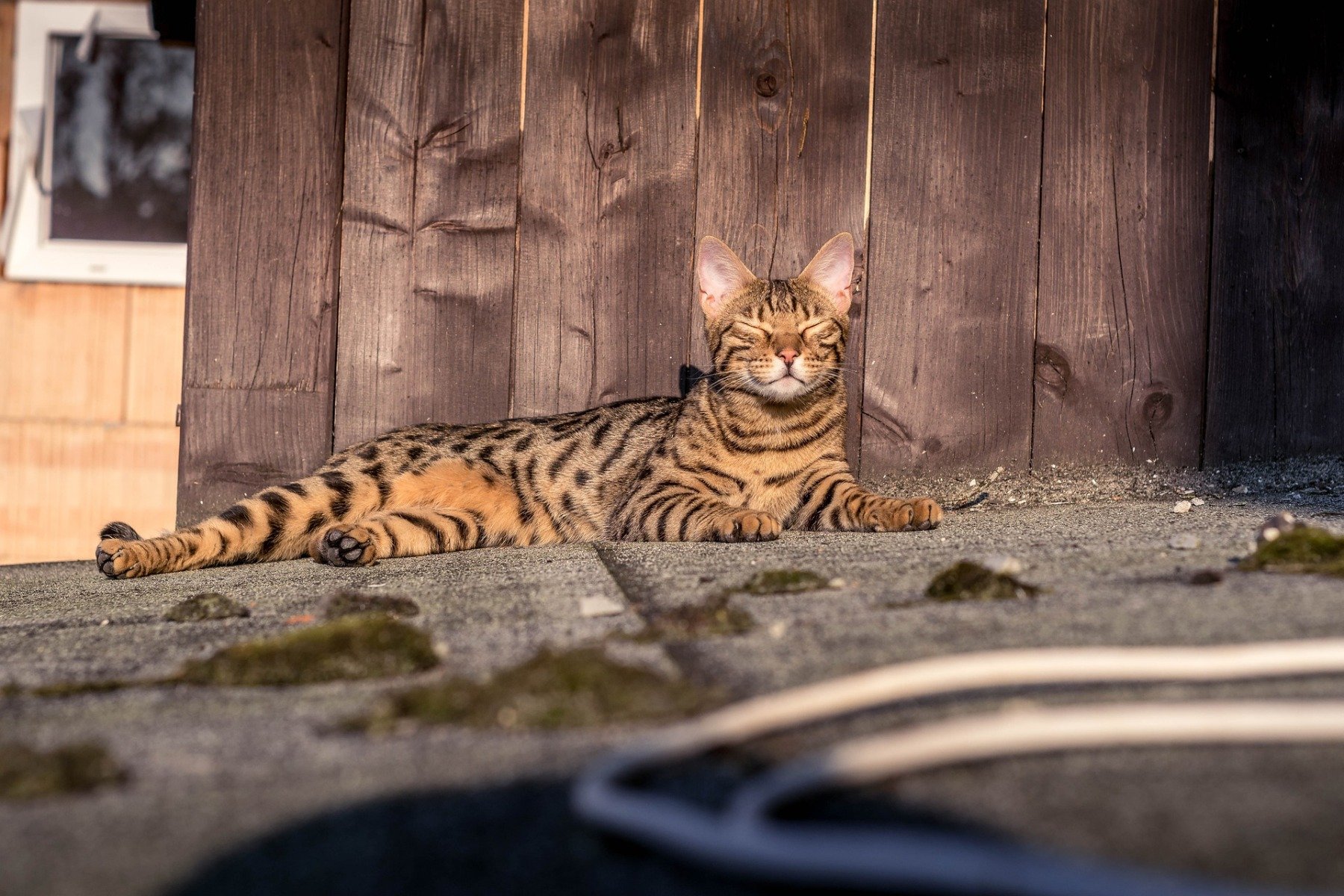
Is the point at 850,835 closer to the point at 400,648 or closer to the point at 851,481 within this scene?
the point at 400,648

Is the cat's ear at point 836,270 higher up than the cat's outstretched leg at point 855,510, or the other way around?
the cat's ear at point 836,270

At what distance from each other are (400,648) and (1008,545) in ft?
5.17

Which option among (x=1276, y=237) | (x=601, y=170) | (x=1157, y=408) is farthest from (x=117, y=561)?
(x=1276, y=237)

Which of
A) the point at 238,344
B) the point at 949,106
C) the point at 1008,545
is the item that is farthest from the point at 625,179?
the point at 1008,545

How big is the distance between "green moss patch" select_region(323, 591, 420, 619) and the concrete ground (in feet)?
0.16

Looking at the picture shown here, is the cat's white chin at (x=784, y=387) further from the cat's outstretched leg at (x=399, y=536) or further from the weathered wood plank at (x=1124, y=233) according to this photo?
the cat's outstretched leg at (x=399, y=536)

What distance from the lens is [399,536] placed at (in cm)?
368

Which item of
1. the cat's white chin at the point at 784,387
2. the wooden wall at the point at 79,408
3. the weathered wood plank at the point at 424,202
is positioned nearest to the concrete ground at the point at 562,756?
the cat's white chin at the point at 784,387

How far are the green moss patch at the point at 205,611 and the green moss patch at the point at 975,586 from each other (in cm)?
145

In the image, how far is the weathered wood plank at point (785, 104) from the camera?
3957 mm

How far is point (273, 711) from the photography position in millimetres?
1560

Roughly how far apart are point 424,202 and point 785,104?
128 cm

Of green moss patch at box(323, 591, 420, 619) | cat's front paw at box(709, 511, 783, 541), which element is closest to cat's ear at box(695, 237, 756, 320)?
cat's front paw at box(709, 511, 783, 541)

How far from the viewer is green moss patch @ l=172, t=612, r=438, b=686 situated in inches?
69.5
